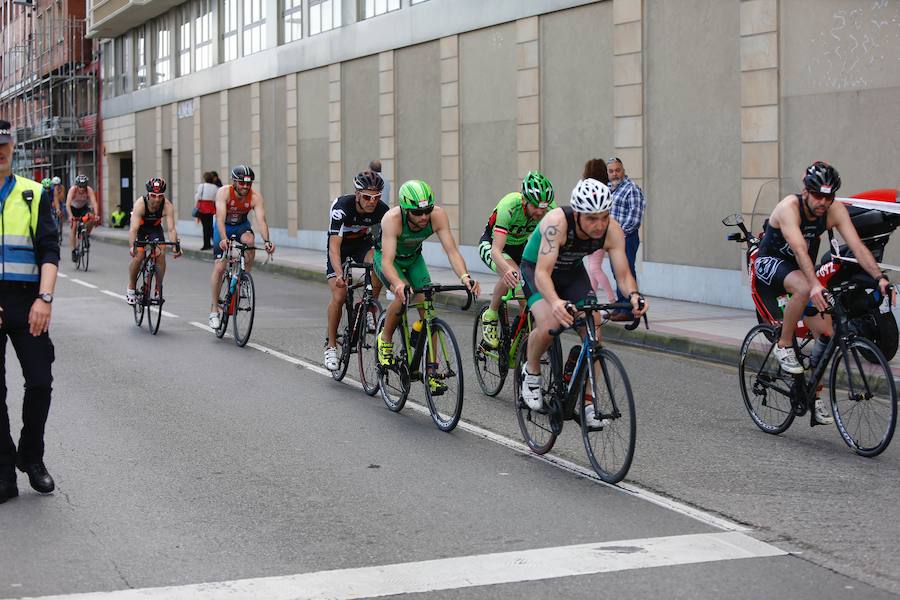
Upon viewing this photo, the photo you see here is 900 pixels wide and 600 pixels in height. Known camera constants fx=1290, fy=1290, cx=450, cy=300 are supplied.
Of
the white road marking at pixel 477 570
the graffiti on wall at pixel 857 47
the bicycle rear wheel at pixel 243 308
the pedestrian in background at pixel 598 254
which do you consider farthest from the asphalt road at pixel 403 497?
the graffiti on wall at pixel 857 47

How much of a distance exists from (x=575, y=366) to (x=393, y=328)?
224 centimetres

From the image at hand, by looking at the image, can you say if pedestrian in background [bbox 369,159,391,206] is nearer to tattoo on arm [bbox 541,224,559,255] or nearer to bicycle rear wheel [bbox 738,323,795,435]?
bicycle rear wheel [bbox 738,323,795,435]

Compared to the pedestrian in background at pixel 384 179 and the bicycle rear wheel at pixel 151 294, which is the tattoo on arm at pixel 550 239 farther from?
the pedestrian in background at pixel 384 179

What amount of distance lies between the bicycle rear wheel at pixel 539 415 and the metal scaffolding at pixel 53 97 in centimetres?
4873

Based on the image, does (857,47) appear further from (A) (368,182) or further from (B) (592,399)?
(B) (592,399)

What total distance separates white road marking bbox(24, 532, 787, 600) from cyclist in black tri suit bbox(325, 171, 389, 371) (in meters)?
4.75

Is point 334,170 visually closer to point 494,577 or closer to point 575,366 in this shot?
point 575,366

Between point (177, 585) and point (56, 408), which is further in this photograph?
point (56, 408)

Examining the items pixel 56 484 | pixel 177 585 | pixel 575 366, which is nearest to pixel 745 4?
pixel 575 366

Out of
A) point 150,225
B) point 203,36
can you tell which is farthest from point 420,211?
point 203,36

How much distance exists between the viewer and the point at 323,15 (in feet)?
101

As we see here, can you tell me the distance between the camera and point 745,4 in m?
16.1

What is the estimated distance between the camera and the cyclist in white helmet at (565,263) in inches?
287

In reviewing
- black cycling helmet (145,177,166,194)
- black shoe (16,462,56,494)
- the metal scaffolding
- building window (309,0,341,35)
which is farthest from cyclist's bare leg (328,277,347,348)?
the metal scaffolding
